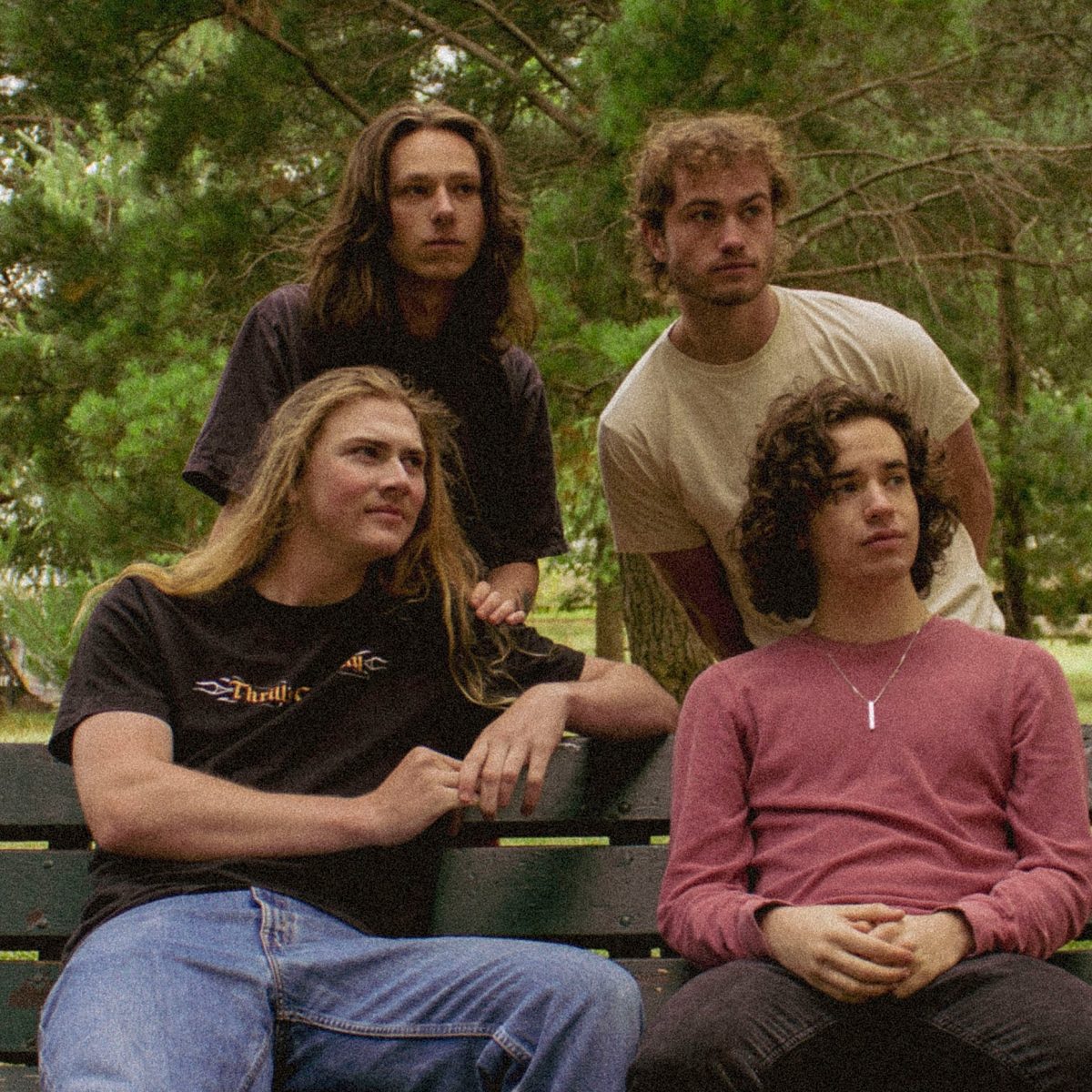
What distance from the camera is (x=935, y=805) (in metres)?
2.44

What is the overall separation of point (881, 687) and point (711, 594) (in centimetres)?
80

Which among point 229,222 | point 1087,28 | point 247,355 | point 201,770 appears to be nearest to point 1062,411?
point 1087,28

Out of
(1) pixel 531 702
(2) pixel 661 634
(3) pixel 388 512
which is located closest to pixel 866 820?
(1) pixel 531 702

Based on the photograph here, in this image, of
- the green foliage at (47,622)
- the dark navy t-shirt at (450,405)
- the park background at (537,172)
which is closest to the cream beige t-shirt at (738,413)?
the dark navy t-shirt at (450,405)

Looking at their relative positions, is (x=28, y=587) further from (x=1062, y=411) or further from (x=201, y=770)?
(x=201, y=770)

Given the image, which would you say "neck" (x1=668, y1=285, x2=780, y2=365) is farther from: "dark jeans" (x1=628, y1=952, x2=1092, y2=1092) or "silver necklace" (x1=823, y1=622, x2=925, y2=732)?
"dark jeans" (x1=628, y1=952, x2=1092, y2=1092)

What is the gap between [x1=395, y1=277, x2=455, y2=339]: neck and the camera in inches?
129

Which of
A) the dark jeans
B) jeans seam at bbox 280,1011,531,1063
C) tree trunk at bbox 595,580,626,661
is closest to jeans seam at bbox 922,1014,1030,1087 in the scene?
the dark jeans

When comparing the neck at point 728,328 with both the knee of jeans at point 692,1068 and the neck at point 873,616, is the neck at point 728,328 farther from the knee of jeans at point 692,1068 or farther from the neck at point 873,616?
the knee of jeans at point 692,1068

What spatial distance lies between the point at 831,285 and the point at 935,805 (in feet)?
Result: 18.5

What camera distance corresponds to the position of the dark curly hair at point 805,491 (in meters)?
2.74

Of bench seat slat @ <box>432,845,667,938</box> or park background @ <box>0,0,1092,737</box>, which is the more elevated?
park background @ <box>0,0,1092,737</box>

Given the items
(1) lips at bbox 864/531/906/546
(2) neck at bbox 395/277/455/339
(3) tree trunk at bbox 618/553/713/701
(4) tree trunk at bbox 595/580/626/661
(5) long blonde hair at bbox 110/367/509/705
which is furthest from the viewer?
(4) tree trunk at bbox 595/580/626/661

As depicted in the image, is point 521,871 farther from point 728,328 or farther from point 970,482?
point 970,482
